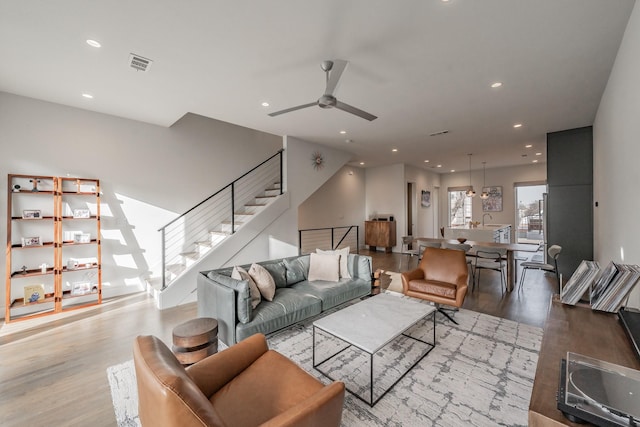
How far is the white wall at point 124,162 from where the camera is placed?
3.68 meters

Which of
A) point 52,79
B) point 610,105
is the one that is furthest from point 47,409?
point 610,105

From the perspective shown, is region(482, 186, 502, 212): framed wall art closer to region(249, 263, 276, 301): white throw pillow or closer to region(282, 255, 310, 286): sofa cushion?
region(282, 255, 310, 286): sofa cushion

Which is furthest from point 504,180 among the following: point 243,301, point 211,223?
point 243,301

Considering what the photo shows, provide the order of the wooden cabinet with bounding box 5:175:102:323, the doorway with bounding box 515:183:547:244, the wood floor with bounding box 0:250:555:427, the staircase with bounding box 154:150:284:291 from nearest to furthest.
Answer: the wood floor with bounding box 0:250:555:427, the wooden cabinet with bounding box 5:175:102:323, the staircase with bounding box 154:150:284:291, the doorway with bounding box 515:183:547:244

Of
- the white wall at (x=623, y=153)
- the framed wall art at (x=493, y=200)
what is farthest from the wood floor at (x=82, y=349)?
the framed wall art at (x=493, y=200)

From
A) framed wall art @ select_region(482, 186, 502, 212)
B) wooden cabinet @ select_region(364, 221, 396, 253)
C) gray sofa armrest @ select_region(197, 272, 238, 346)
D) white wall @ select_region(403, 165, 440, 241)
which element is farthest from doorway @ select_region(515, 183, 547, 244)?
gray sofa armrest @ select_region(197, 272, 238, 346)

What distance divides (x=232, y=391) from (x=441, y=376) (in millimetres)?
1766

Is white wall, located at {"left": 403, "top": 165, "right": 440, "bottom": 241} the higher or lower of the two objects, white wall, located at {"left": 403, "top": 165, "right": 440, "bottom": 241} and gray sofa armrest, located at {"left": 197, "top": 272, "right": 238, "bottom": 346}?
the higher

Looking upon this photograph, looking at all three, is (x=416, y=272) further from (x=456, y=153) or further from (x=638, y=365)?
(x=456, y=153)

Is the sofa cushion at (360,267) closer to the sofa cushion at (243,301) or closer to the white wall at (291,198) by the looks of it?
the sofa cushion at (243,301)

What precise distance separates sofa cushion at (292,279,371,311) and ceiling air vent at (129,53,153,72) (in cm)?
303

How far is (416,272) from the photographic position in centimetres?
383

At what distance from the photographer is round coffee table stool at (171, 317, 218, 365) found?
2176 mm

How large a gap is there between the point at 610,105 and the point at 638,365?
342 cm
